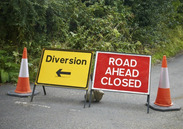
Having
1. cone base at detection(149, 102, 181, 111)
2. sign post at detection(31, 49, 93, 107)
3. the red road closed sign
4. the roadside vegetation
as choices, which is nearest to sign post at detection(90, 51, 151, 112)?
the red road closed sign

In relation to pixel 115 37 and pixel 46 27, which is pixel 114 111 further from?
pixel 115 37

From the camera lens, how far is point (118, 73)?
7.03 m

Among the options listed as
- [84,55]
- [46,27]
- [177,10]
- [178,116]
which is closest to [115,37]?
[46,27]

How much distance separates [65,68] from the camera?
725cm

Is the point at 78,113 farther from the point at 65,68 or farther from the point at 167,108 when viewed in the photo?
the point at 167,108

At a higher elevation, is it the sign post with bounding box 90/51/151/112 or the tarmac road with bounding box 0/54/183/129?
the sign post with bounding box 90/51/151/112

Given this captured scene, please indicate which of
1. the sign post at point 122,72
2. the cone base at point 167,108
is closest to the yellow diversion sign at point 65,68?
the sign post at point 122,72

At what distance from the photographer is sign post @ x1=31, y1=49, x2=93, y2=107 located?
7.09 meters

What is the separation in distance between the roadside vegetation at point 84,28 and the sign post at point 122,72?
303 centimetres

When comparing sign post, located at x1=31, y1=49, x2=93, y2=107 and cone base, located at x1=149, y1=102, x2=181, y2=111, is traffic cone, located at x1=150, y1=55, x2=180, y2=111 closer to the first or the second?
cone base, located at x1=149, y1=102, x2=181, y2=111

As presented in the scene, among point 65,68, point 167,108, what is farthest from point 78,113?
point 167,108

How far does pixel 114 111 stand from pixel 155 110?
89 cm

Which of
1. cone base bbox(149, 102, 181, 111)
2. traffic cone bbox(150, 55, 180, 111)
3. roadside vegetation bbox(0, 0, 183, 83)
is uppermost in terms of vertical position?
roadside vegetation bbox(0, 0, 183, 83)

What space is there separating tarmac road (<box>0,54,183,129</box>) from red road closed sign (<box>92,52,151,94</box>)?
17.0 inches
